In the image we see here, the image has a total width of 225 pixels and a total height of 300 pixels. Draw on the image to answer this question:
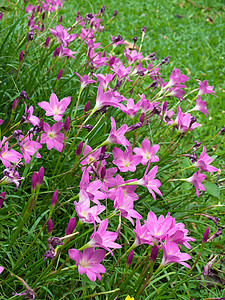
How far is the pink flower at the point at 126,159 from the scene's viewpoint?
5.40 feet

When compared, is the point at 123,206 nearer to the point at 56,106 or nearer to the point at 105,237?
the point at 105,237

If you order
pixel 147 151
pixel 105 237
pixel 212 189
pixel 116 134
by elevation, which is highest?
pixel 116 134

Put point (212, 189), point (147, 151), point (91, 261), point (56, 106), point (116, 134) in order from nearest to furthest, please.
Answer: point (91, 261), point (116, 134), point (56, 106), point (147, 151), point (212, 189)

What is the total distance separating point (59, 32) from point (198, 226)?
59.9 inches

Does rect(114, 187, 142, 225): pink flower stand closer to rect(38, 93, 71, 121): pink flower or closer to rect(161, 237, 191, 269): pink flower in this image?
rect(161, 237, 191, 269): pink flower

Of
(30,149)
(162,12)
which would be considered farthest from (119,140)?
(162,12)

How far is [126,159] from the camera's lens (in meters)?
1.68

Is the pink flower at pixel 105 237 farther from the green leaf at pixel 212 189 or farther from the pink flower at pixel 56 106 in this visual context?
the green leaf at pixel 212 189

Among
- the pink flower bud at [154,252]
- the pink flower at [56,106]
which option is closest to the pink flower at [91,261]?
the pink flower bud at [154,252]

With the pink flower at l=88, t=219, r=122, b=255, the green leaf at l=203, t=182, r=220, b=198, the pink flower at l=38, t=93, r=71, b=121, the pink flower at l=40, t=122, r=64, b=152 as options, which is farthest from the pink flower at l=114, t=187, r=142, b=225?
the green leaf at l=203, t=182, r=220, b=198

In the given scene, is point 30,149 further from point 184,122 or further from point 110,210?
point 184,122

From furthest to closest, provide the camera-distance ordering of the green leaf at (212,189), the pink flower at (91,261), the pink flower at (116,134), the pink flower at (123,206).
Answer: the green leaf at (212,189) < the pink flower at (116,134) < the pink flower at (123,206) < the pink flower at (91,261)

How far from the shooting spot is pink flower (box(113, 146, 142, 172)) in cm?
165

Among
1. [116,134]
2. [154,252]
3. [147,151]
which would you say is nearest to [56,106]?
[116,134]
